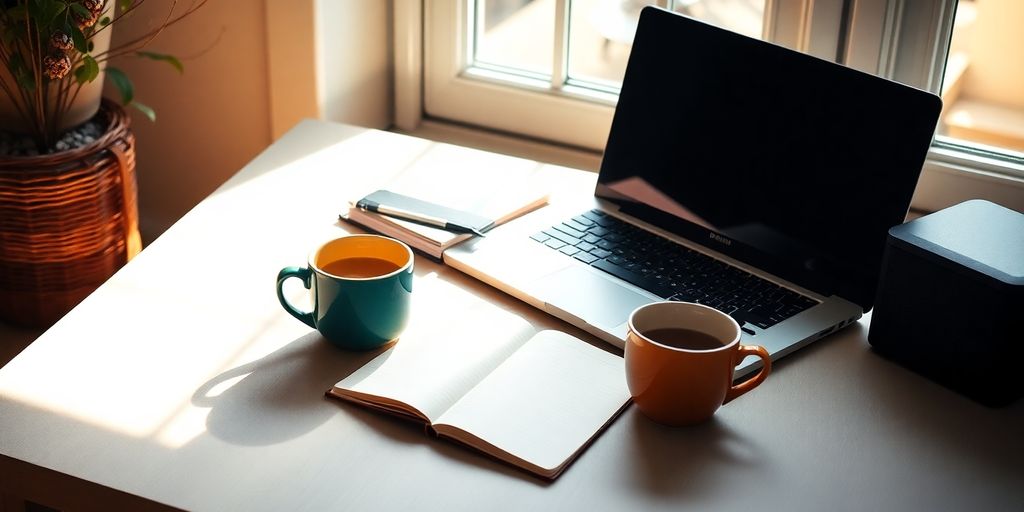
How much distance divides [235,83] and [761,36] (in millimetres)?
794

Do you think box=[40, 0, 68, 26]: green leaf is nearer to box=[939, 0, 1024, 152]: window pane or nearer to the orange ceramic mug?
the orange ceramic mug

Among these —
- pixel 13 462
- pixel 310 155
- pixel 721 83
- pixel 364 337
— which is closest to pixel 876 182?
pixel 721 83

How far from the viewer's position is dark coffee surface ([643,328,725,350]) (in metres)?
0.93

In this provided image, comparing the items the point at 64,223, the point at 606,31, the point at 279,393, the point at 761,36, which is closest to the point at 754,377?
the point at 279,393

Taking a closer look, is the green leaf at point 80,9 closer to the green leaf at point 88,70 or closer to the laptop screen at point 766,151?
the green leaf at point 88,70

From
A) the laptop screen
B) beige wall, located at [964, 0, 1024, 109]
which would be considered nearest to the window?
beige wall, located at [964, 0, 1024, 109]

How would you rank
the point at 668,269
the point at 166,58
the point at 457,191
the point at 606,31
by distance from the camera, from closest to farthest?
the point at 668,269 → the point at 457,191 → the point at 166,58 → the point at 606,31

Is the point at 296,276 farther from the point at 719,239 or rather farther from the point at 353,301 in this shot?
the point at 719,239

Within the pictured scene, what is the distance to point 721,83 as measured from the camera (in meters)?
1.19

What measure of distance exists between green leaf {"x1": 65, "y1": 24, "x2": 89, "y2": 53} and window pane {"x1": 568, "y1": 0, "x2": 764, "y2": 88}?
27.5 inches

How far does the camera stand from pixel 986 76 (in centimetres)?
140

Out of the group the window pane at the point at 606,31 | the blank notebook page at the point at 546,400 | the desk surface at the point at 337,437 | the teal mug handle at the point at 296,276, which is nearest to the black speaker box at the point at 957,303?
the desk surface at the point at 337,437

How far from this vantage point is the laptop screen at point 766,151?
1.06 meters

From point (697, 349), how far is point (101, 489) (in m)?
0.50
